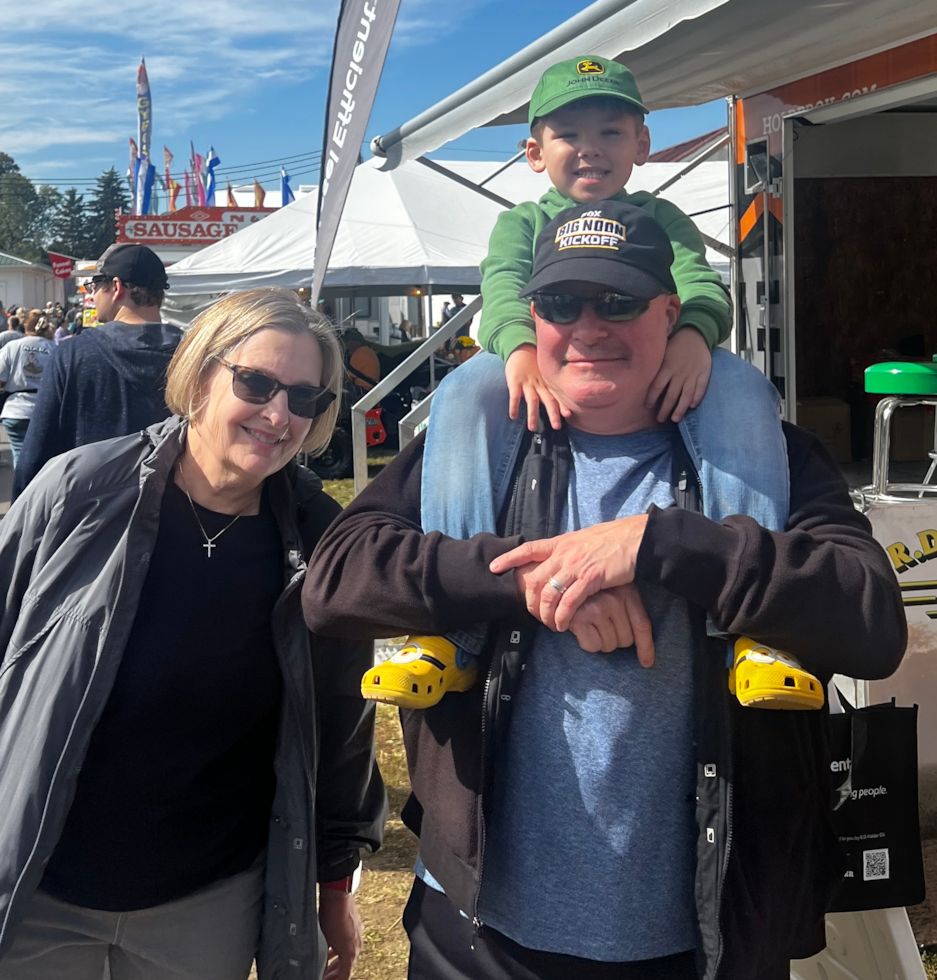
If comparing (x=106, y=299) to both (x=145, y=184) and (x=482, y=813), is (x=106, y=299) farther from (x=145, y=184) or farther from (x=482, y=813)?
(x=145, y=184)

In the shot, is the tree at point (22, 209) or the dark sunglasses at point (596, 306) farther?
the tree at point (22, 209)

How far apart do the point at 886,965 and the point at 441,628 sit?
5.23 ft

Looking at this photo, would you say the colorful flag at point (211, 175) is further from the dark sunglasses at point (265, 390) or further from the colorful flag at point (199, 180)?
the dark sunglasses at point (265, 390)

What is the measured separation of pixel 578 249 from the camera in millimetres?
1536

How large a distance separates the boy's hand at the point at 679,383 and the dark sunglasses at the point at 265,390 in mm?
643

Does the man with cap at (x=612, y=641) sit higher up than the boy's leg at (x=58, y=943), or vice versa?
the man with cap at (x=612, y=641)

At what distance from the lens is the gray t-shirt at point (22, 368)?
23.7 ft

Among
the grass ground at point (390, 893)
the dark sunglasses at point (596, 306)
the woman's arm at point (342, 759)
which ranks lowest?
the grass ground at point (390, 893)

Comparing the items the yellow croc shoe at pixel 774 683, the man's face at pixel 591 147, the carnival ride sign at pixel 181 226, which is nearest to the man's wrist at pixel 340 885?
the yellow croc shoe at pixel 774 683

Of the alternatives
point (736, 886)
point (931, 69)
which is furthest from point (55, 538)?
point (931, 69)

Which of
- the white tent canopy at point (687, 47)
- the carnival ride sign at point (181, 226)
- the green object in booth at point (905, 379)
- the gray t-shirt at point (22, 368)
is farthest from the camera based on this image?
the carnival ride sign at point (181, 226)

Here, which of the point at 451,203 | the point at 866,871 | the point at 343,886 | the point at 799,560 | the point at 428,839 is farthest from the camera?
the point at 451,203

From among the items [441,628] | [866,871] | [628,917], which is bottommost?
[866,871]

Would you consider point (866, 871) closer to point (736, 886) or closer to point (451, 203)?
point (736, 886)
